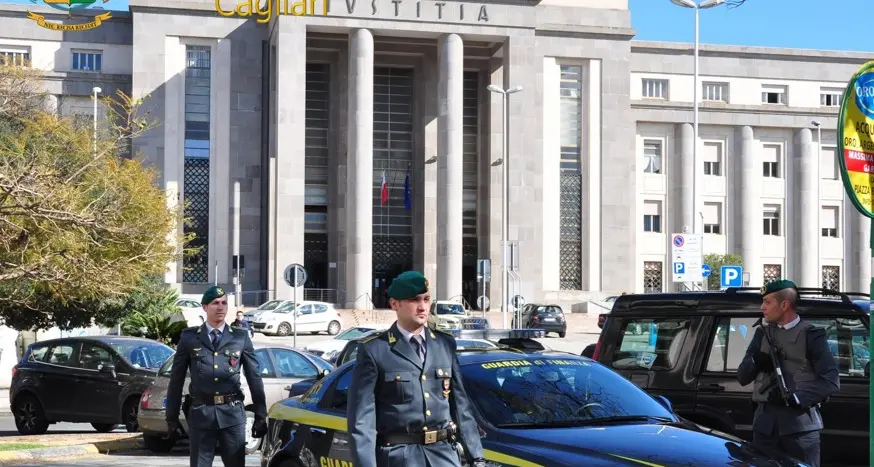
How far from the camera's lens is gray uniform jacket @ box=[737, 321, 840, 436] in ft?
26.1

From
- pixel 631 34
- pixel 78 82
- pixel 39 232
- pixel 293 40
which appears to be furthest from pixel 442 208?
pixel 39 232

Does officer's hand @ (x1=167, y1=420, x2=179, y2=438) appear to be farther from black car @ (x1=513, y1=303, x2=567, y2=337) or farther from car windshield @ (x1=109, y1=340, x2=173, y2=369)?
black car @ (x1=513, y1=303, x2=567, y2=337)

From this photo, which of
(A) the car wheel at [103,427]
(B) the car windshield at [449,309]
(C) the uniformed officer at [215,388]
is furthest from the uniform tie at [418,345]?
(B) the car windshield at [449,309]

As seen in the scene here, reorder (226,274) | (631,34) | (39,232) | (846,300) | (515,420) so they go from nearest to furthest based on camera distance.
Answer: (515,420) < (846,300) < (39,232) < (226,274) < (631,34)

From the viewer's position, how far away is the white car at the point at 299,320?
159 feet

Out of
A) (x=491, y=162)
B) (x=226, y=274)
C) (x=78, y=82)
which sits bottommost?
(x=226, y=274)

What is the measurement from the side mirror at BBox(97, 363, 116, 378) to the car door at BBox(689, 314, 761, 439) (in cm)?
1045

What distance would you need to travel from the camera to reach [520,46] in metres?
62.6

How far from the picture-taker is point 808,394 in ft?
26.2

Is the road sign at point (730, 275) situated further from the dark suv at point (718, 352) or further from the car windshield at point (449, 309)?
the car windshield at point (449, 309)

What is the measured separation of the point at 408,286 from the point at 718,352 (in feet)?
17.1

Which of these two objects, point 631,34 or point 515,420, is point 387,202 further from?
point 515,420

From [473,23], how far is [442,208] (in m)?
9.42

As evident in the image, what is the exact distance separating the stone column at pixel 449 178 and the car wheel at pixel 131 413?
1670 inches
